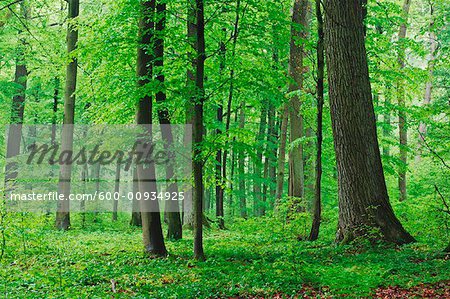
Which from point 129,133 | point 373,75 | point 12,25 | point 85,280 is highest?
point 12,25

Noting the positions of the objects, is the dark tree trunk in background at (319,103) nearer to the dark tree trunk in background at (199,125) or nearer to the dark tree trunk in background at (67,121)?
the dark tree trunk in background at (199,125)

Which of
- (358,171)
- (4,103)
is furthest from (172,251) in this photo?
(4,103)

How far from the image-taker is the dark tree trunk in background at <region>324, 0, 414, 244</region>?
868 cm

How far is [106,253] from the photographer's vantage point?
10.5 meters

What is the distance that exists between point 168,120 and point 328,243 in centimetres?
468

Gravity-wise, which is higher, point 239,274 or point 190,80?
point 190,80

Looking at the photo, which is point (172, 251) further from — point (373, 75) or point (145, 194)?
point (373, 75)

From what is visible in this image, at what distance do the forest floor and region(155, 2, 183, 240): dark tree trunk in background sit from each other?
2857 millimetres

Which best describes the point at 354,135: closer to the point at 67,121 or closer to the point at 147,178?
the point at 147,178

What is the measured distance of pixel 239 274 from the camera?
7.35m

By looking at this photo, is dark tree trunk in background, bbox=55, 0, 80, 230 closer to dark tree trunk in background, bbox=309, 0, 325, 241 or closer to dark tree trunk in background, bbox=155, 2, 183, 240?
dark tree trunk in background, bbox=155, 2, 183, 240

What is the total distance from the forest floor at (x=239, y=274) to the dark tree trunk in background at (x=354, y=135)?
56cm

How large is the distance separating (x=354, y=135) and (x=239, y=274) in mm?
3633

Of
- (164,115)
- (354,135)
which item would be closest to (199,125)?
(164,115)
